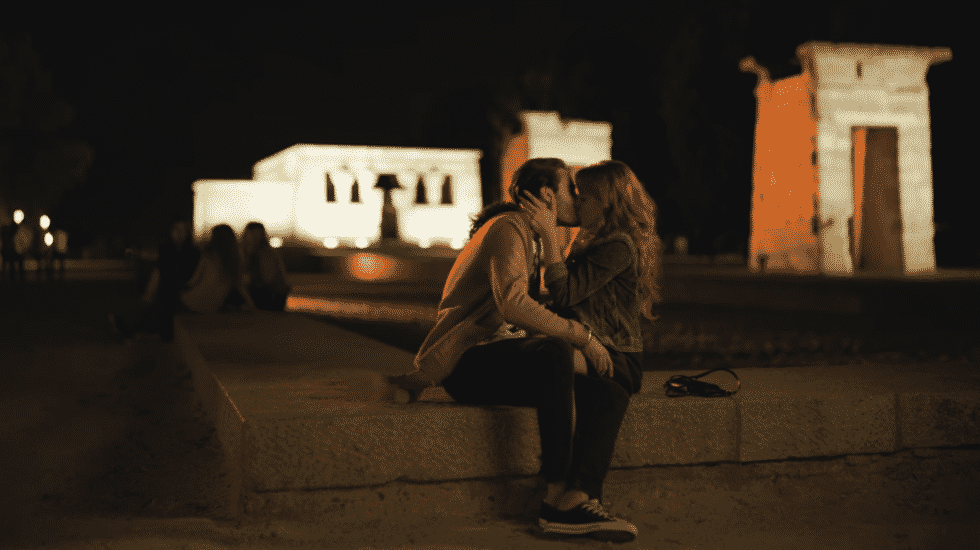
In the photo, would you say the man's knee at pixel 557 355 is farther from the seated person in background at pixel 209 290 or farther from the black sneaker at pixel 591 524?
the seated person in background at pixel 209 290

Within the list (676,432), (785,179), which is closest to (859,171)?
(785,179)

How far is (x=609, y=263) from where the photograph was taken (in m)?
3.87

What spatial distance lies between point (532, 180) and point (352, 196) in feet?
132

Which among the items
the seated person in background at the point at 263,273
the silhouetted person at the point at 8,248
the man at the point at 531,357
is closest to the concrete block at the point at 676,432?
the man at the point at 531,357

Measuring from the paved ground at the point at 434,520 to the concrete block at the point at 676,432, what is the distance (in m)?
0.09

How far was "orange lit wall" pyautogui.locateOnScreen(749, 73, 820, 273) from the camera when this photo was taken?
16.3 metres

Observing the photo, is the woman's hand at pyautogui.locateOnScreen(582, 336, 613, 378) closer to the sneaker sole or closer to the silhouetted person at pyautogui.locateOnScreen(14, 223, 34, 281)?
the sneaker sole

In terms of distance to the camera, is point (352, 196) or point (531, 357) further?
point (352, 196)

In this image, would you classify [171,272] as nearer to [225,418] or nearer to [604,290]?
[225,418]

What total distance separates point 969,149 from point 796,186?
22.2 ft

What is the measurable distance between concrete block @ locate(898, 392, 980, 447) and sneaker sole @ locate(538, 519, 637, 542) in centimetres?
176

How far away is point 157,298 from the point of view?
9.24m

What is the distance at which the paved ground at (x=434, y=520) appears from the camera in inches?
140

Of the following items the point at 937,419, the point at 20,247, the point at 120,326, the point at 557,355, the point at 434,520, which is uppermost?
the point at 20,247
